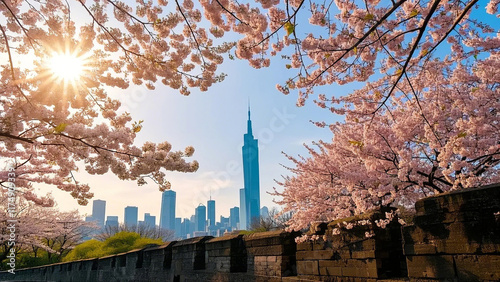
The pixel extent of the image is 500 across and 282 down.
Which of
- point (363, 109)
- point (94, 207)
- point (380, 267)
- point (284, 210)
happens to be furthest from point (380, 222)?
point (94, 207)

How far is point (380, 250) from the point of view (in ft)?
12.0

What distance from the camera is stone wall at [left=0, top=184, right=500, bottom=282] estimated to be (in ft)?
8.87

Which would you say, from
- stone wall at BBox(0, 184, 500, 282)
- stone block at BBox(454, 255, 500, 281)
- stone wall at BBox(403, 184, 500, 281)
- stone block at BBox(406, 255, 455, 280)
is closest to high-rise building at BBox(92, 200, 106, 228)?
stone wall at BBox(0, 184, 500, 282)

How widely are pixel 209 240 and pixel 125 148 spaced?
8.96ft

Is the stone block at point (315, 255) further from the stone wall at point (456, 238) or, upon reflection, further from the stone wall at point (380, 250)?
the stone wall at point (456, 238)

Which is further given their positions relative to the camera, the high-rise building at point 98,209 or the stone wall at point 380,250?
the high-rise building at point 98,209

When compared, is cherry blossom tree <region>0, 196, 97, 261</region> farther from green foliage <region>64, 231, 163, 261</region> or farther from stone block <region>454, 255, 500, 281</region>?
stone block <region>454, 255, 500, 281</region>

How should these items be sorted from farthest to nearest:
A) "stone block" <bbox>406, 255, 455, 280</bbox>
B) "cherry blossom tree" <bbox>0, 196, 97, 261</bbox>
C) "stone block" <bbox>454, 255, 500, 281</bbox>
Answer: "cherry blossom tree" <bbox>0, 196, 97, 261</bbox>, "stone block" <bbox>406, 255, 455, 280</bbox>, "stone block" <bbox>454, 255, 500, 281</bbox>

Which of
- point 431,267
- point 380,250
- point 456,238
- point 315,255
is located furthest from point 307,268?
point 456,238

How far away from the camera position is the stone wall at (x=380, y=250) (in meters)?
2.70

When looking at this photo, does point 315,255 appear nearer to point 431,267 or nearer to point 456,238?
point 431,267

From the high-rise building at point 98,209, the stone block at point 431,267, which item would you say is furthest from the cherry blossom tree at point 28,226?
the high-rise building at point 98,209

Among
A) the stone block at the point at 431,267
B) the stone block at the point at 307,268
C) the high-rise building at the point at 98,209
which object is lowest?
the stone block at the point at 307,268

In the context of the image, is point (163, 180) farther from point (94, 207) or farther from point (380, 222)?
point (94, 207)
